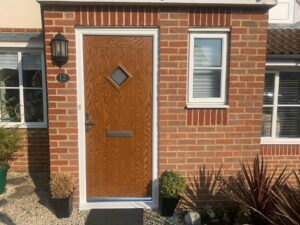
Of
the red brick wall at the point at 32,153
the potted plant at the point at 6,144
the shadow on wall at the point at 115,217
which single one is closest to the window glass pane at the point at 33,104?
the red brick wall at the point at 32,153

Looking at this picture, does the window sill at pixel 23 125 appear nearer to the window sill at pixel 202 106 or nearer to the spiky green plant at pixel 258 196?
the window sill at pixel 202 106

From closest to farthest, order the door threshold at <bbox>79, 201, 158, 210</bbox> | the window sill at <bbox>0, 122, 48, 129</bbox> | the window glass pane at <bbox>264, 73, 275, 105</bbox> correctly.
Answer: the door threshold at <bbox>79, 201, 158, 210</bbox>, the window glass pane at <bbox>264, 73, 275, 105</bbox>, the window sill at <bbox>0, 122, 48, 129</bbox>

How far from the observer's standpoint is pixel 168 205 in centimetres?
419

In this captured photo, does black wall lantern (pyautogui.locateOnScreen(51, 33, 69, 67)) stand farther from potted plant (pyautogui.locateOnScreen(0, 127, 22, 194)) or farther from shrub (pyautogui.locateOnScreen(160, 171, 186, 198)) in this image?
shrub (pyautogui.locateOnScreen(160, 171, 186, 198))

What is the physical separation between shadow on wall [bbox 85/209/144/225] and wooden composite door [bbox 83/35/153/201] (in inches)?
8.5

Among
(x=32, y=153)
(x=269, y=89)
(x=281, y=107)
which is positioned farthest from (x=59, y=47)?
(x=281, y=107)

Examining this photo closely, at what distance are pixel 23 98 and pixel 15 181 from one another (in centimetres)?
161

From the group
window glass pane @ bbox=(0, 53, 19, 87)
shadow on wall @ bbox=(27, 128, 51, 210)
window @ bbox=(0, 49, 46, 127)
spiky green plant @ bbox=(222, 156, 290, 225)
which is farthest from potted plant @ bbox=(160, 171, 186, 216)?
window glass pane @ bbox=(0, 53, 19, 87)

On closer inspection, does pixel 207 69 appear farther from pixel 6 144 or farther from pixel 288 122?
pixel 6 144

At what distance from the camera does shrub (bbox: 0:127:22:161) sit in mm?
5031

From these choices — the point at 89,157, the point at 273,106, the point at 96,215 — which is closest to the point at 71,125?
the point at 89,157

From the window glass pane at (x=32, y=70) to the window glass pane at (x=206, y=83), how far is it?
10.5ft

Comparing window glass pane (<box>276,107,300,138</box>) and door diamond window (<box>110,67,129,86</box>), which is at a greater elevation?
door diamond window (<box>110,67,129,86</box>)

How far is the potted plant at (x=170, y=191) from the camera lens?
13.5 feet
